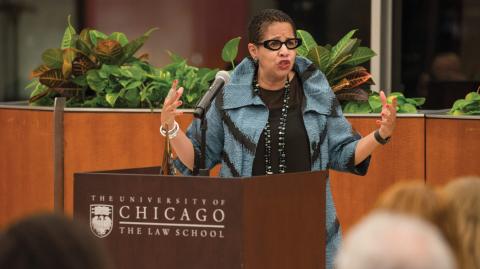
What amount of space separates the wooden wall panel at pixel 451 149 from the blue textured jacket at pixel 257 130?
2056 mm

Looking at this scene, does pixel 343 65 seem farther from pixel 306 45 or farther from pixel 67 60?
pixel 67 60

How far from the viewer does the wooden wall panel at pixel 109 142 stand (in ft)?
23.2

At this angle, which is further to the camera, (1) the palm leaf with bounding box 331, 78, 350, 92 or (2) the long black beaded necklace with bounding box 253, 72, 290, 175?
(1) the palm leaf with bounding box 331, 78, 350, 92

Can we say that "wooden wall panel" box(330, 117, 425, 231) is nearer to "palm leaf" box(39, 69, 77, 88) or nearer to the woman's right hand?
"palm leaf" box(39, 69, 77, 88)

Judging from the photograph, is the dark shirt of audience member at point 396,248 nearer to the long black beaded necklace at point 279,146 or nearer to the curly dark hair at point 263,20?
the long black beaded necklace at point 279,146

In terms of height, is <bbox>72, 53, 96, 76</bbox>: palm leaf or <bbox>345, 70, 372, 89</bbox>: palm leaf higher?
<bbox>72, 53, 96, 76</bbox>: palm leaf

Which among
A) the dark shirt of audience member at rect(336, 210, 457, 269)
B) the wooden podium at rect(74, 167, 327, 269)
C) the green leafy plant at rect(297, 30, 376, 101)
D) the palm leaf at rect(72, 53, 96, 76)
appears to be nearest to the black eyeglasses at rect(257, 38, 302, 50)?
the wooden podium at rect(74, 167, 327, 269)

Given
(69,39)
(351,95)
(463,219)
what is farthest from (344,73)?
(463,219)

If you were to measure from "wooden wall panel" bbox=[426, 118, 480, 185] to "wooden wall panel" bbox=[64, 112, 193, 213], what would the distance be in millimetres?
1676

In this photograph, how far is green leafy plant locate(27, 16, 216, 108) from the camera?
7.05 metres

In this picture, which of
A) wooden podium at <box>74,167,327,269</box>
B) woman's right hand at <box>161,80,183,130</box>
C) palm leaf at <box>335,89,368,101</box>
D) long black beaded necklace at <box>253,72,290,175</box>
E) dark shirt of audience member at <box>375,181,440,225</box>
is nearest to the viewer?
dark shirt of audience member at <box>375,181,440,225</box>

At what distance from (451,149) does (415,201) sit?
460 centimetres

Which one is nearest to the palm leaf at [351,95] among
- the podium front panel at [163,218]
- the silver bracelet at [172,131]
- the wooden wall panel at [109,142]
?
the wooden wall panel at [109,142]

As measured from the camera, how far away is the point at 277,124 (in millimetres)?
4504
